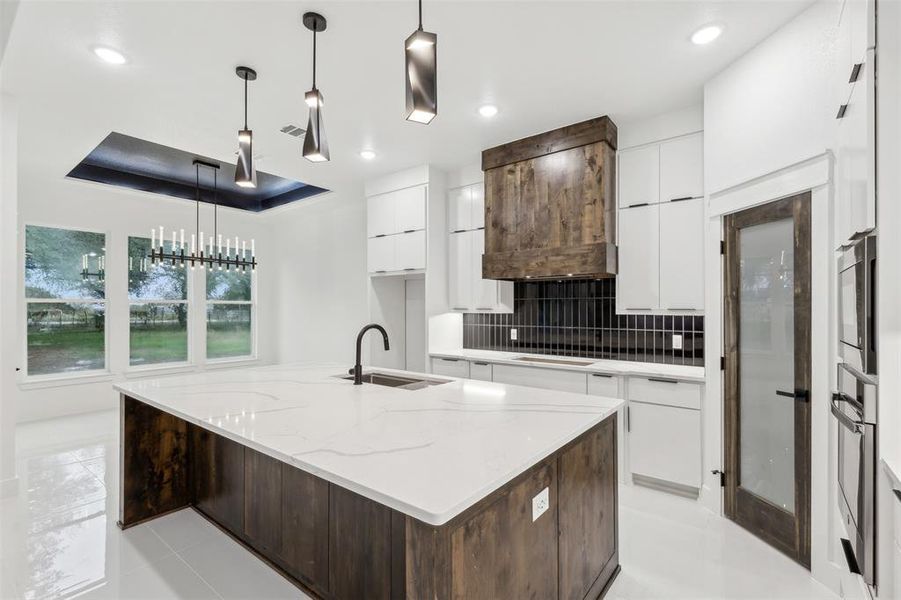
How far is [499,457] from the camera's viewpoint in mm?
1330

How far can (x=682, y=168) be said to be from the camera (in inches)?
127

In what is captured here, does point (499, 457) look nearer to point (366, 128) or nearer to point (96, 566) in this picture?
point (96, 566)

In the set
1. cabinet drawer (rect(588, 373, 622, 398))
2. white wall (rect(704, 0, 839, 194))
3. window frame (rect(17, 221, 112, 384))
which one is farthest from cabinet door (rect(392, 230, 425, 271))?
window frame (rect(17, 221, 112, 384))

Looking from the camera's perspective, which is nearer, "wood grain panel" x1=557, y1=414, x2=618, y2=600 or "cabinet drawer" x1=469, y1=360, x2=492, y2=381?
"wood grain panel" x1=557, y1=414, x2=618, y2=600

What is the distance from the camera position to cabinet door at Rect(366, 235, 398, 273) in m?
4.82

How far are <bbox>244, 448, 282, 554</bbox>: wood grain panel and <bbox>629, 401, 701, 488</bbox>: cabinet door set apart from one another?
2440 mm

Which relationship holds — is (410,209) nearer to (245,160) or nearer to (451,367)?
(451,367)

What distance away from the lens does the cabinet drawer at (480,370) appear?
13.2 ft

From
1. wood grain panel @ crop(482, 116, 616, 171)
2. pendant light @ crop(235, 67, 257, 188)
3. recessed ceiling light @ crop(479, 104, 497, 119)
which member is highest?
recessed ceiling light @ crop(479, 104, 497, 119)

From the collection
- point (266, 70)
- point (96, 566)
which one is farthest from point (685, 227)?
point (96, 566)

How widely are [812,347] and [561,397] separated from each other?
129cm

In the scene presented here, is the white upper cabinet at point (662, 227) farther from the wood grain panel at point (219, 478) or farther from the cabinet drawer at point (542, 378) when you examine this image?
the wood grain panel at point (219, 478)

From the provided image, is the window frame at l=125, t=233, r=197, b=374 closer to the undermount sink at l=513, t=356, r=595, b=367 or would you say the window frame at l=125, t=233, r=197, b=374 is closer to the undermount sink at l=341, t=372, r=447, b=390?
the undermount sink at l=341, t=372, r=447, b=390

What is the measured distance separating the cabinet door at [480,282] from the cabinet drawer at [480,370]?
60 cm
